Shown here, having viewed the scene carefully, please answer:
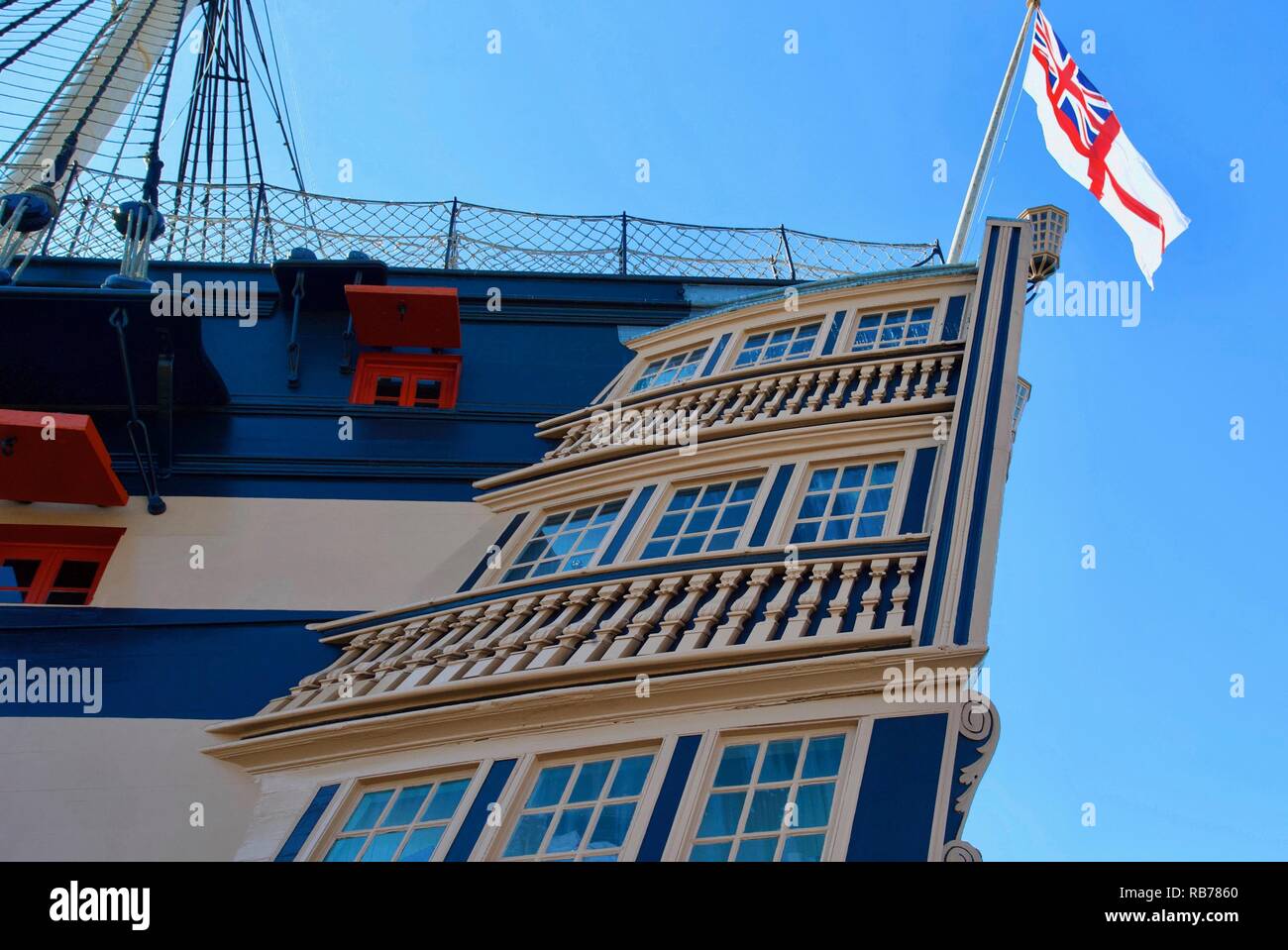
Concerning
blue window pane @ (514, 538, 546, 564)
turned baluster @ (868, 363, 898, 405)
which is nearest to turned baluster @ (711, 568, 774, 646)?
turned baluster @ (868, 363, 898, 405)

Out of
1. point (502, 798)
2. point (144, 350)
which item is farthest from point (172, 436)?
point (502, 798)

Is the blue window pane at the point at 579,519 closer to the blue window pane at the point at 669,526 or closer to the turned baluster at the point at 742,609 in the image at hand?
the blue window pane at the point at 669,526

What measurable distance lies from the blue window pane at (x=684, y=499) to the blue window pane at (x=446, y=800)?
4265 millimetres

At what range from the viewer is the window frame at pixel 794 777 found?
9766mm

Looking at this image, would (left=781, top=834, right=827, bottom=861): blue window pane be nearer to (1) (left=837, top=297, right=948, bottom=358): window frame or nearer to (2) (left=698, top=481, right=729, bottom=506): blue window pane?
(2) (left=698, top=481, right=729, bottom=506): blue window pane

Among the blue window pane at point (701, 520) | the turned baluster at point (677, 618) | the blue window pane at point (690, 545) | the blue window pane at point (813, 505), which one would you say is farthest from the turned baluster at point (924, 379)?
the turned baluster at point (677, 618)

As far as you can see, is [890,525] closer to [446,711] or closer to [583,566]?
[583,566]

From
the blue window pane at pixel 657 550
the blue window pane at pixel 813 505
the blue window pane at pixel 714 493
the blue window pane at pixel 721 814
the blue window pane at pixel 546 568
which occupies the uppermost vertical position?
the blue window pane at pixel 714 493

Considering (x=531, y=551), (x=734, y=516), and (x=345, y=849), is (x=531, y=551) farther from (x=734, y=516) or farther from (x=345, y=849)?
(x=345, y=849)

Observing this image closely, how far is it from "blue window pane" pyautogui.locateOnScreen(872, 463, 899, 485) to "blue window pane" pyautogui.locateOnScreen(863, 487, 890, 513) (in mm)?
117

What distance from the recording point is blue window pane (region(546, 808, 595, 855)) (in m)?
10.4

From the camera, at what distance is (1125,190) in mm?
18422
